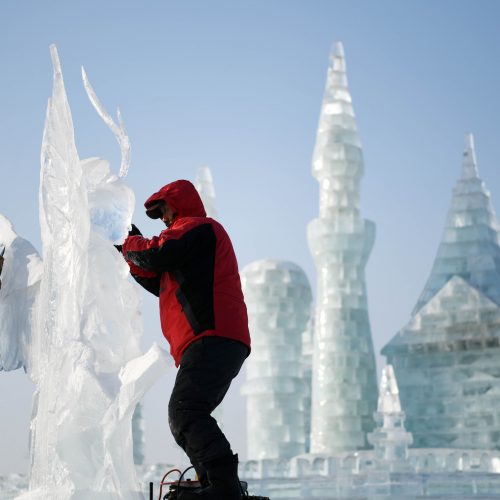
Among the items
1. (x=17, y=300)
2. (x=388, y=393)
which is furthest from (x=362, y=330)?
(x=17, y=300)

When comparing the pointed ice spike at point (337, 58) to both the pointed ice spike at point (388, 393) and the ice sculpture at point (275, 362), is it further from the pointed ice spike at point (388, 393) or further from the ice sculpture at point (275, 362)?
the pointed ice spike at point (388, 393)

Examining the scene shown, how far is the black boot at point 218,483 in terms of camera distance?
2.82 metres

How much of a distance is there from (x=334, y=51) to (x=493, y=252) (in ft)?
18.9

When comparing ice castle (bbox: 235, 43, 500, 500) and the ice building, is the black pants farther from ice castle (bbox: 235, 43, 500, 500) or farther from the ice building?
ice castle (bbox: 235, 43, 500, 500)

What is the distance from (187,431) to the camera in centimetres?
286

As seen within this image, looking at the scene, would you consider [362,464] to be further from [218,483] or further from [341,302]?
[218,483]

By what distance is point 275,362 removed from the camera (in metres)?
20.4

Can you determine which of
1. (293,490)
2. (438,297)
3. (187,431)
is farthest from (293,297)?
(187,431)

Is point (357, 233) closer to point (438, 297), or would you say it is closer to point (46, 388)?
point (438, 297)

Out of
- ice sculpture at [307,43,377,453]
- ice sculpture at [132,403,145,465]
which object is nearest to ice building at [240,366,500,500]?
ice sculpture at [307,43,377,453]

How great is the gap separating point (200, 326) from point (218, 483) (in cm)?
49

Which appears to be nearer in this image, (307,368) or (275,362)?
(275,362)

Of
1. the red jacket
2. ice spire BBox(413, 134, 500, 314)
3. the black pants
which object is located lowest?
the black pants

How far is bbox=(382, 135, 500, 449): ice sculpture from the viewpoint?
750 inches
